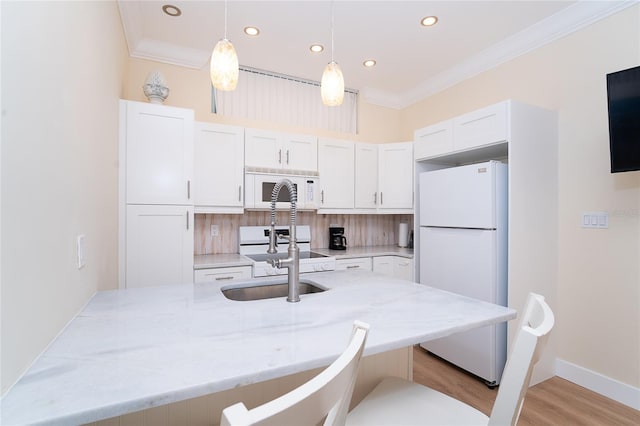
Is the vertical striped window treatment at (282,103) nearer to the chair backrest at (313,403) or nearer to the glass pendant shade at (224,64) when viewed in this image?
the glass pendant shade at (224,64)

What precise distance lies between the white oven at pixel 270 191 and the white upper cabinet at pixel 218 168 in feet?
0.24

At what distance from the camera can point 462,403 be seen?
1.07 meters

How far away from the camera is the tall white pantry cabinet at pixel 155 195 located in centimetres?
231

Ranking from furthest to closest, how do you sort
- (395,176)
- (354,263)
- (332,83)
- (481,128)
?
(395,176) → (354,263) → (481,128) → (332,83)

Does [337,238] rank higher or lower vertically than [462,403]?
higher

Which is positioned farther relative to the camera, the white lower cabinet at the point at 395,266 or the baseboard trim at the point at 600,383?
the white lower cabinet at the point at 395,266

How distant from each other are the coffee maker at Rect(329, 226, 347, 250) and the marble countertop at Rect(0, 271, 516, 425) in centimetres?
208

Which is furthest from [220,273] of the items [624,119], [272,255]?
[624,119]

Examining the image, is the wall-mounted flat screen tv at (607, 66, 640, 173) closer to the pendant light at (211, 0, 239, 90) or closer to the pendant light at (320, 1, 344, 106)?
the pendant light at (320, 1, 344, 106)

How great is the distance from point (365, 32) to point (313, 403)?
2920 millimetres

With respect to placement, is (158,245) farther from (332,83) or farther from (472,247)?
(472,247)

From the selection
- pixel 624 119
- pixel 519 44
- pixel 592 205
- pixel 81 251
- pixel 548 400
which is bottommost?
pixel 548 400

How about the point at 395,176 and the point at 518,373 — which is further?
the point at 395,176

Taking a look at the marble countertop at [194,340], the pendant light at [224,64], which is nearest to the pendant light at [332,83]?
the pendant light at [224,64]
